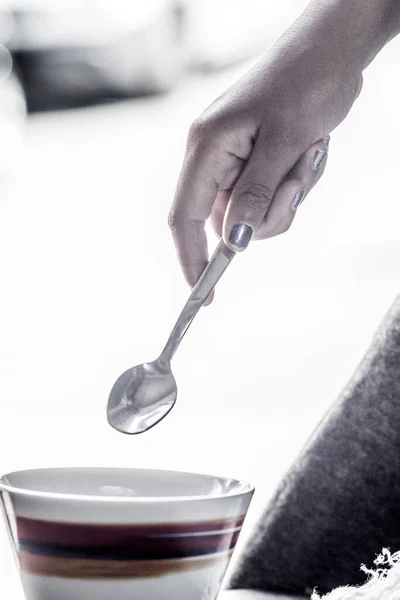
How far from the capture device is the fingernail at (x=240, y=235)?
1.95 feet

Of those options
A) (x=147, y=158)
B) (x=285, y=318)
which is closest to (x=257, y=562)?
(x=285, y=318)

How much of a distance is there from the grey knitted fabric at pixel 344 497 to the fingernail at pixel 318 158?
124 mm

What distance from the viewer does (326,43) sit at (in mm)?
631

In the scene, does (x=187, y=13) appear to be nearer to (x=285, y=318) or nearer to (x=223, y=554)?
(x=285, y=318)

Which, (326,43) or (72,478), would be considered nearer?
(72,478)

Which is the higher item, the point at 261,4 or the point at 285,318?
the point at 261,4

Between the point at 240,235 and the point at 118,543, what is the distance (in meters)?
0.27

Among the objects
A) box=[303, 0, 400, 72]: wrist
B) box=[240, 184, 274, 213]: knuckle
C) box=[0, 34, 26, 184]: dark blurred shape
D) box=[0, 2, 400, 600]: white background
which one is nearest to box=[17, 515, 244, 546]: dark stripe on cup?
box=[240, 184, 274, 213]: knuckle

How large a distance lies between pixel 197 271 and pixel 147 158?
9.04 ft

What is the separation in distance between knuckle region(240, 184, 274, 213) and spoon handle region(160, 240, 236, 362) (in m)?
0.03

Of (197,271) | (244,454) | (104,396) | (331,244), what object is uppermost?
(331,244)

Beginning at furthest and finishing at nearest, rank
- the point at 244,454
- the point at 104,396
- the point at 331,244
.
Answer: the point at 331,244, the point at 104,396, the point at 244,454

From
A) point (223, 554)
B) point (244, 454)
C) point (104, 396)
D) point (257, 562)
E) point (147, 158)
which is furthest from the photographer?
point (147, 158)

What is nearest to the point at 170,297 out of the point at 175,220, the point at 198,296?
the point at 175,220
